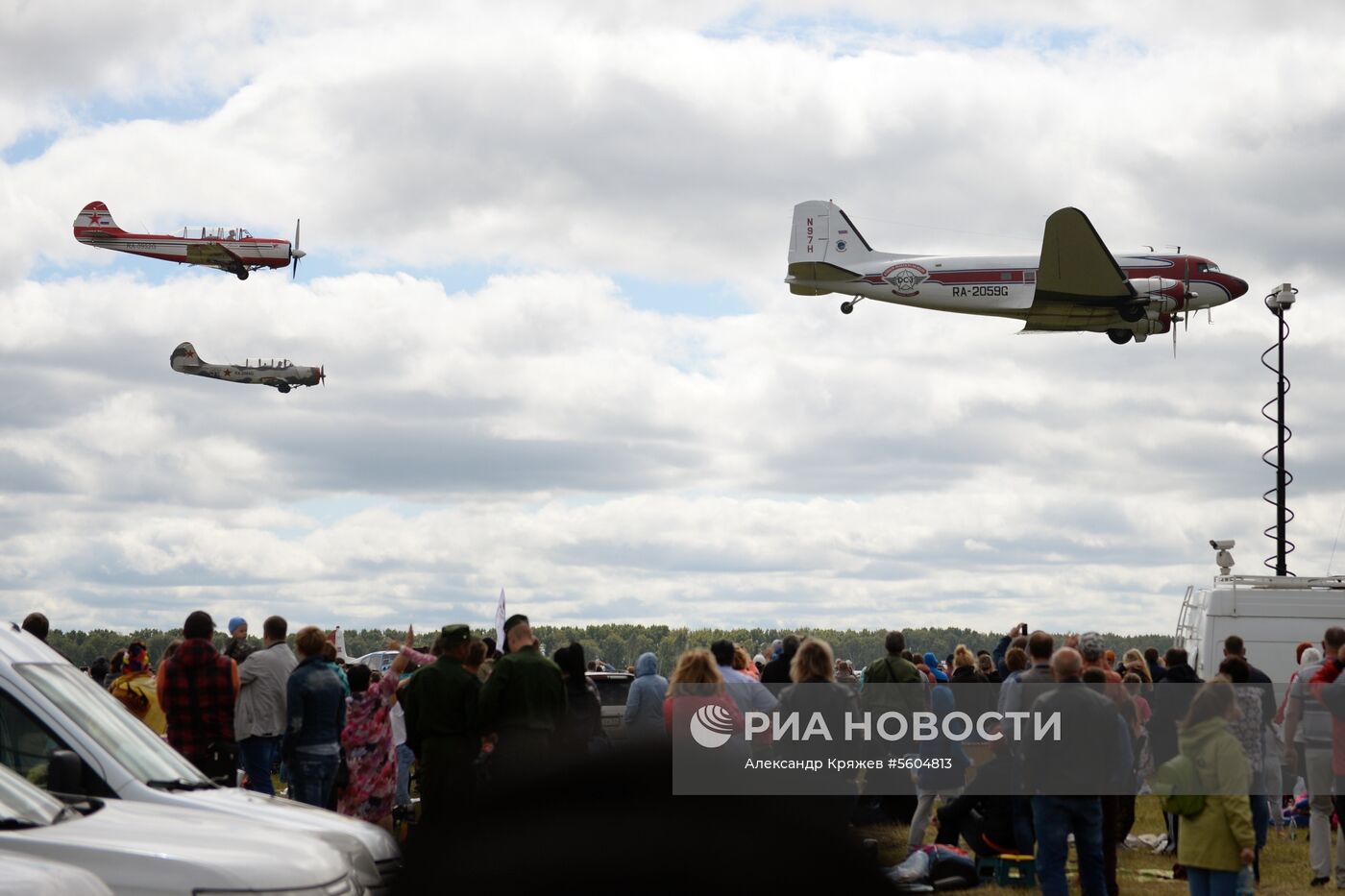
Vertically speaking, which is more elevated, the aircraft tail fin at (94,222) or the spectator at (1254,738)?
the aircraft tail fin at (94,222)

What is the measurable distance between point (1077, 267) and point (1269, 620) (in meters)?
23.2

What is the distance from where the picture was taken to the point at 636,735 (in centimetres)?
121

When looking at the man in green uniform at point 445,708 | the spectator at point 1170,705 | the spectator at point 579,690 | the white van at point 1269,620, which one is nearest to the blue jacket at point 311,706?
the man in green uniform at point 445,708

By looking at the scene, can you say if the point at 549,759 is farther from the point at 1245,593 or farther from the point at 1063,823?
the point at 1245,593

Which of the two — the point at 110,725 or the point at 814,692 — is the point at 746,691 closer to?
the point at 814,692

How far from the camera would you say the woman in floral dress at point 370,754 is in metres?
12.1

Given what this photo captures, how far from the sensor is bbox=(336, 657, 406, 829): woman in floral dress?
39.5 ft

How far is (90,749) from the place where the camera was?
639cm

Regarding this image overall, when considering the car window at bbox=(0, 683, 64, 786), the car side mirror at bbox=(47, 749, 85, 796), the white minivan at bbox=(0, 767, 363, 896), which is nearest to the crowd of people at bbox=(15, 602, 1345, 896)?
the white minivan at bbox=(0, 767, 363, 896)

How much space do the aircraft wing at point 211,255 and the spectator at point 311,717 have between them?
6266 centimetres

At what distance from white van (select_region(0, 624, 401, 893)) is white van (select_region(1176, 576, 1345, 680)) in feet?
42.2

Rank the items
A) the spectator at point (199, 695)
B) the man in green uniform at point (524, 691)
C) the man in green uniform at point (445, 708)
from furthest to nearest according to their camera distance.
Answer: the spectator at point (199, 695) < the man in green uniform at point (445, 708) < the man in green uniform at point (524, 691)

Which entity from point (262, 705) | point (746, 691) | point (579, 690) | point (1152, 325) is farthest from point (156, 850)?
point (1152, 325)

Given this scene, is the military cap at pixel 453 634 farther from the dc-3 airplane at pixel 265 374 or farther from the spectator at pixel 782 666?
the dc-3 airplane at pixel 265 374
